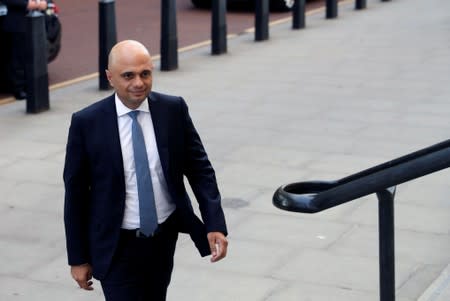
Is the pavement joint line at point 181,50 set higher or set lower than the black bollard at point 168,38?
lower

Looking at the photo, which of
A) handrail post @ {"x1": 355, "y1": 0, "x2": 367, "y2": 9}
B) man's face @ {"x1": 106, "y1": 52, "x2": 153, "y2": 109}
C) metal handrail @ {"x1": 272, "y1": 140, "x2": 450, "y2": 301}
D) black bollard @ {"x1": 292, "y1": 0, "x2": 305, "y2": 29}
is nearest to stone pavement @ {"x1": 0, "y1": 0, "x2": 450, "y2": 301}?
black bollard @ {"x1": 292, "y1": 0, "x2": 305, "y2": 29}

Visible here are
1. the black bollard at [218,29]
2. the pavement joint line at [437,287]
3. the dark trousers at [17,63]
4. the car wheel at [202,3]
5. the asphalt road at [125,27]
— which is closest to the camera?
the pavement joint line at [437,287]

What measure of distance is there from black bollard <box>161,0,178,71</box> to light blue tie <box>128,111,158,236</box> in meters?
9.35

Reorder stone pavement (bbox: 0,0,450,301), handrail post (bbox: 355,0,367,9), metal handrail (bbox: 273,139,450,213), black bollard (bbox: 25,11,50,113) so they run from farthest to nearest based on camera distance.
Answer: handrail post (bbox: 355,0,367,9), black bollard (bbox: 25,11,50,113), stone pavement (bbox: 0,0,450,301), metal handrail (bbox: 273,139,450,213)

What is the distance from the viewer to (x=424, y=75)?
13180mm

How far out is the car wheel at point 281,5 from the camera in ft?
66.3

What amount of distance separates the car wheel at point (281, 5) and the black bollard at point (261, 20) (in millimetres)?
4042

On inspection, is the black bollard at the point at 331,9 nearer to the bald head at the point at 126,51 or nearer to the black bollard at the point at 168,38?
the black bollard at the point at 168,38

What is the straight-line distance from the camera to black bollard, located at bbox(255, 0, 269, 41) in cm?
1594

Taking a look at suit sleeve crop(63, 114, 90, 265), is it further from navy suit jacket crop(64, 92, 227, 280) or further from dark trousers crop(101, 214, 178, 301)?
dark trousers crop(101, 214, 178, 301)

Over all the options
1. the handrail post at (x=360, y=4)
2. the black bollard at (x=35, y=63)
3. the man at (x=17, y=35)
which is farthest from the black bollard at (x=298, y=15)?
the black bollard at (x=35, y=63)

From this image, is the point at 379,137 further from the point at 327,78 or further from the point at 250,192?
the point at 327,78

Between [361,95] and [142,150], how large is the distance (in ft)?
26.2

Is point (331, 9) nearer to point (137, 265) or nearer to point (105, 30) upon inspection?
point (105, 30)
